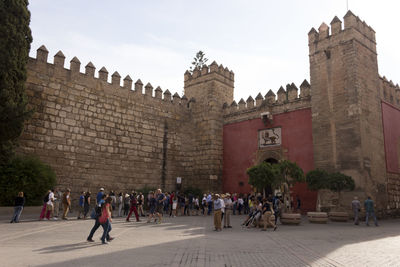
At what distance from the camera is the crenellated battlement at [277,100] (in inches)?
598

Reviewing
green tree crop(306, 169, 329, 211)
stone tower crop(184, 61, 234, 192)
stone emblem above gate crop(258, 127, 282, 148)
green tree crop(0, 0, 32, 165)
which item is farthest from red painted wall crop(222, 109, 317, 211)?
green tree crop(0, 0, 32, 165)

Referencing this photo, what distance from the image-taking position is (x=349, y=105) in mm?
13125

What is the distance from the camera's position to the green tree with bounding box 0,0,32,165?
10.2 m

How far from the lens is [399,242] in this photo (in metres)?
6.84

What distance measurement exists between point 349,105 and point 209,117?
7.72 m

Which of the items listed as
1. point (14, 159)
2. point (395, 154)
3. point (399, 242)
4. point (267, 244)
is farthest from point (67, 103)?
point (395, 154)

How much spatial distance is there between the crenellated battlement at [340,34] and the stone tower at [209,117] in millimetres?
5995

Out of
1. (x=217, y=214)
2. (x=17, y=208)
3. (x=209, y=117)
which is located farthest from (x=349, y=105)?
(x=17, y=208)

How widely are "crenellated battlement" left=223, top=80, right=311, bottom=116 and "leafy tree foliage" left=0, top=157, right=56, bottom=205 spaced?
1045cm

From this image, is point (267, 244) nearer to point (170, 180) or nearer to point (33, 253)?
point (33, 253)

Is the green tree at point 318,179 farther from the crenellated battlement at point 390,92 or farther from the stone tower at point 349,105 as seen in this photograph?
the crenellated battlement at point 390,92

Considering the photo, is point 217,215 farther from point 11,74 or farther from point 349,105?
point 11,74

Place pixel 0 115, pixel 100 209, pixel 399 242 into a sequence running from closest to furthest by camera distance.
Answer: pixel 100 209, pixel 399 242, pixel 0 115

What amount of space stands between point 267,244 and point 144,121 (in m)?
11.4
